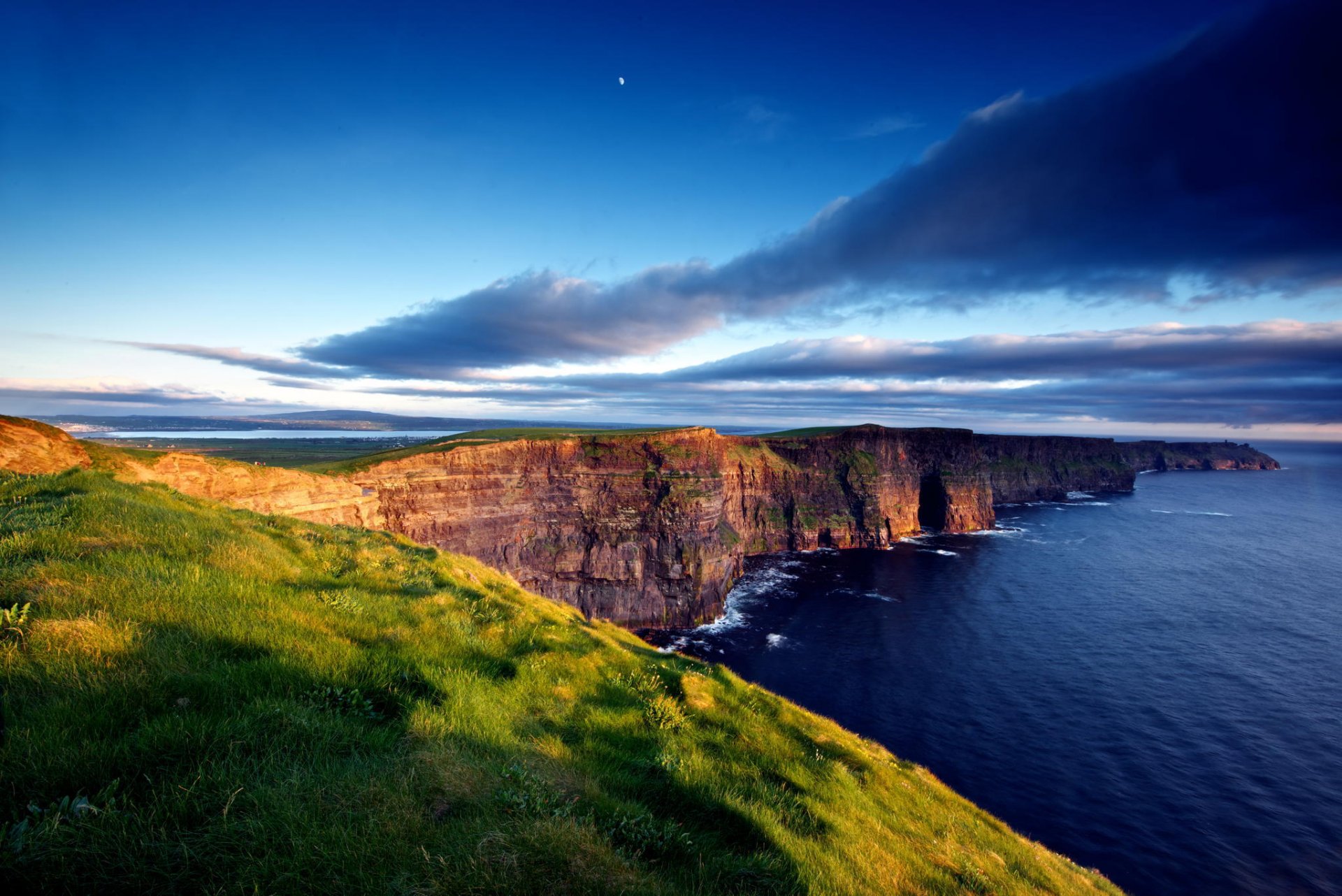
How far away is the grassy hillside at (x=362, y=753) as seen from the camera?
346 cm

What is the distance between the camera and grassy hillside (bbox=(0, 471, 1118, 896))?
346cm

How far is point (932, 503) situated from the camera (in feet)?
374

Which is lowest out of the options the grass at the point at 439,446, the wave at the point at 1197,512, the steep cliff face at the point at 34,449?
the wave at the point at 1197,512

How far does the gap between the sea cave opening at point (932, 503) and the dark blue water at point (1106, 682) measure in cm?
2232

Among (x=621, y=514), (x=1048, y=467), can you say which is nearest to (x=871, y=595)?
(x=621, y=514)

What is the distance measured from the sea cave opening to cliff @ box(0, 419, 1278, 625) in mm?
9900

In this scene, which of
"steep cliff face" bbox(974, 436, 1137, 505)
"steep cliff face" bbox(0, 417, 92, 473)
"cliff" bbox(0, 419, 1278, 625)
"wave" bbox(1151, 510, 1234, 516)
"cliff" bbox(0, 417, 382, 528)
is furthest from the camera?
"steep cliff face" bbox(974, 436, 1137, 505)

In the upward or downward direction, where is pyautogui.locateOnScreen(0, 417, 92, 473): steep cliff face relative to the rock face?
upward

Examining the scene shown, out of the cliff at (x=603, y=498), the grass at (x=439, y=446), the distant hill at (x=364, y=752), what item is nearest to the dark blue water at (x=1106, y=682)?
the cliff at (x=603, y=498)

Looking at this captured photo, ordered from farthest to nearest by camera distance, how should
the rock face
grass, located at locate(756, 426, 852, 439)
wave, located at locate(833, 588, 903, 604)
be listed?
grass, located at locate(756, 426, 852, 439)
wave, located at locate(833, 588, 903, 604)
the rock face

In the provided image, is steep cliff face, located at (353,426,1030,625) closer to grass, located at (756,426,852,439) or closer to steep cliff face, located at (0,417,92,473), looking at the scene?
grass, located at (756,426,852,439)

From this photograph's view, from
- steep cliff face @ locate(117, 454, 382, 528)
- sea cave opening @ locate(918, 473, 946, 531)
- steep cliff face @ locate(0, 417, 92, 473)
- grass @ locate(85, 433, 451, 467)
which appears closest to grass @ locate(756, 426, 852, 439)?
sea cave opening @ locate(918, 473, 946, 531)

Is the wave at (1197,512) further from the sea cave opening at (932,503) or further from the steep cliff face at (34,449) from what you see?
the steep cliff face at (34,449)

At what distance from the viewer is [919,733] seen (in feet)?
125
